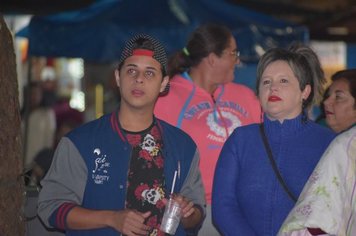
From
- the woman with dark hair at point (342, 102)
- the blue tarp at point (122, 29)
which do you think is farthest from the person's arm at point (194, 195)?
the blue tarp at point (122, 29)

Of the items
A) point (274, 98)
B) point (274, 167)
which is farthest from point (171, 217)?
point (274, 98)

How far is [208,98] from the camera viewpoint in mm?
4965

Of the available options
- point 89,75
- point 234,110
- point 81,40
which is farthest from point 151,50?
point 89,75

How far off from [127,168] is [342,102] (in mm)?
1753

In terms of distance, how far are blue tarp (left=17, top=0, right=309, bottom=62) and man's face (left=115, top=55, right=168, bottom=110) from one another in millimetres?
3588

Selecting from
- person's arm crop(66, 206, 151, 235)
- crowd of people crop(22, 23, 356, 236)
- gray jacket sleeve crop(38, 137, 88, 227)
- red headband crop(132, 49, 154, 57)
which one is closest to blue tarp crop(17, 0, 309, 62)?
crowd of people crop(22, 23, 356, 236)

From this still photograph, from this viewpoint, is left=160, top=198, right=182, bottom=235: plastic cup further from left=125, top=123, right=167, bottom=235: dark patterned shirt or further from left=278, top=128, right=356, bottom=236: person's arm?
left=278, top=128, right=356, bottom=236: person's arm

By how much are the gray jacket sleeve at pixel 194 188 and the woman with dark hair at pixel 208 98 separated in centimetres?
89

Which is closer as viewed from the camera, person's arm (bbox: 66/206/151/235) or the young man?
person's arm (bbox: 66/206/151/235)

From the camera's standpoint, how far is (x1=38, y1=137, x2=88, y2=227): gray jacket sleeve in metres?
3.44

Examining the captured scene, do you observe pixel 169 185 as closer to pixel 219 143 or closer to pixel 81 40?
pixel 219 143

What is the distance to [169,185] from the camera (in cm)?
357

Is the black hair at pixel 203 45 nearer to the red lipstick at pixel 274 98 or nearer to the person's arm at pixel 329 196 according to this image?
the red lipstick at pixel 274 98

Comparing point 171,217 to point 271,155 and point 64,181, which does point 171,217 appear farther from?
point 271,155
